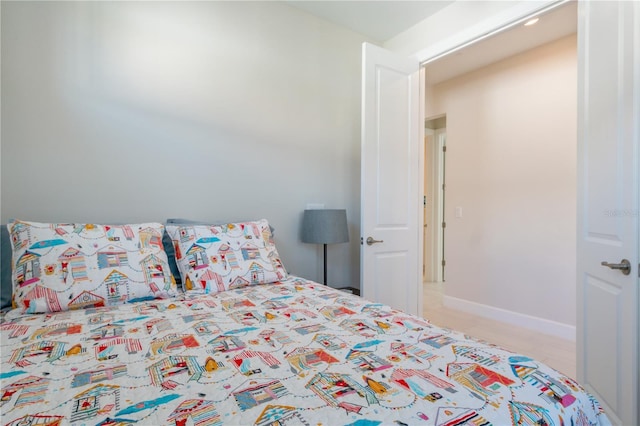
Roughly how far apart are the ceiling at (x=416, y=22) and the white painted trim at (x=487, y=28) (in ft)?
0.20

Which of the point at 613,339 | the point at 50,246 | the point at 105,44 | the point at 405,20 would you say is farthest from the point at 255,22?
the point at 613,339

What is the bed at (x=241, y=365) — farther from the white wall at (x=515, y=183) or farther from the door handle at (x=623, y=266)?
the white wall at (x=515, y=183)

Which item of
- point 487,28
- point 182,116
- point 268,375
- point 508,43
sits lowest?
point 268,375

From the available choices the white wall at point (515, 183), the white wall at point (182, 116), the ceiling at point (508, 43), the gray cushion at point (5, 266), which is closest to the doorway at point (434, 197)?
the white wall at point (515, 183)

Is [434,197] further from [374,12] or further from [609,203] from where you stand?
[609,203]

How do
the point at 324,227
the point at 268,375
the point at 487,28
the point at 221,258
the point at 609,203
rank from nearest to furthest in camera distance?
the point at 268,375 < the point at 609,203 < the point at 221,258 < the point at 487,28 < the point at 324,227

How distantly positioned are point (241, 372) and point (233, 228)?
3.92 feet

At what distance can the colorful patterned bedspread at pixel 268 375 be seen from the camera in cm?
70

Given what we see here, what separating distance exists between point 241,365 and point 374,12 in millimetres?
2797

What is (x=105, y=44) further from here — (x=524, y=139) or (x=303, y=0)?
(x=524, y=139)

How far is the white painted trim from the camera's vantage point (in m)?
2.03

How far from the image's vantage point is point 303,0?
255 cm

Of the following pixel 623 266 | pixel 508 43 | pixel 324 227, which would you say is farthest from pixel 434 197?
pixel 623 266

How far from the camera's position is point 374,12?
106 inches
